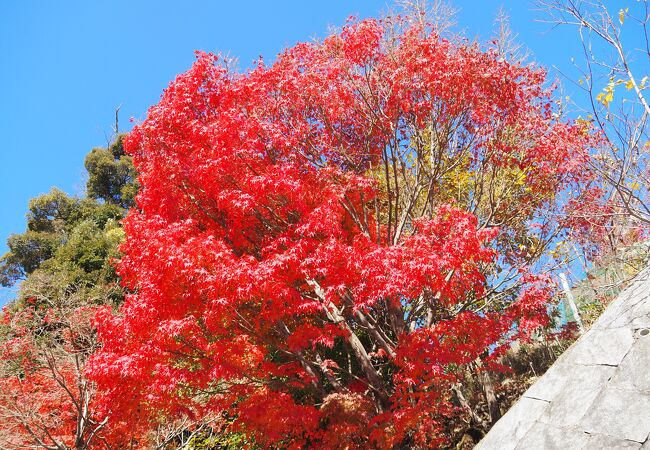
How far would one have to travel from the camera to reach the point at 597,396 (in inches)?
158

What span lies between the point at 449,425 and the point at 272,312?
755cm

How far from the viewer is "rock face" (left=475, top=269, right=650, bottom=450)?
12.1ft

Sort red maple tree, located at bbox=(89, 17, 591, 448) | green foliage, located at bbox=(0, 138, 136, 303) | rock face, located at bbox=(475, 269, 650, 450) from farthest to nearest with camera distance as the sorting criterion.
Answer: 1. green foliage, located at bbox=(0, 138, 136, 303)
2. red maple tree, located at bbox=(89, 17, 591, 448)
3. rock face, located at bbox=(475, 269, 650, 450)

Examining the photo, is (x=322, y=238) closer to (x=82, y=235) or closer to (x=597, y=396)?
(x=597, y=396)

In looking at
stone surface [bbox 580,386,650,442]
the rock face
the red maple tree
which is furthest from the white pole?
stone surface [bbox 580,386,650,442]

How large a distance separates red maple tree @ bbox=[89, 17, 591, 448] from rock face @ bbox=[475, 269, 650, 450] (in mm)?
3421

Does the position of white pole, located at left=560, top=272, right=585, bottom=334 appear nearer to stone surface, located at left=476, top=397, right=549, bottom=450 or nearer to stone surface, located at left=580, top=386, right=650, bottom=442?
stone surface, located at left=476, top=397, right=549, bottom=450

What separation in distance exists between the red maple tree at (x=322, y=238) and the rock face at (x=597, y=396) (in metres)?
3.42

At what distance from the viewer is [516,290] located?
12984mm

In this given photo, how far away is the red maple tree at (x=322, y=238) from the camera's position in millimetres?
8539

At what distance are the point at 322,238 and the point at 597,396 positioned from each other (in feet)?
21.1

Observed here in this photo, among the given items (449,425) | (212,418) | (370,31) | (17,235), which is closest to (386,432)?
(449,425)

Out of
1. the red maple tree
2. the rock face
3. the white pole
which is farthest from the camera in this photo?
the white pole

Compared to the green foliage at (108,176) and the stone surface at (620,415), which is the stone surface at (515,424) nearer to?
the stone surface at (620,415)
